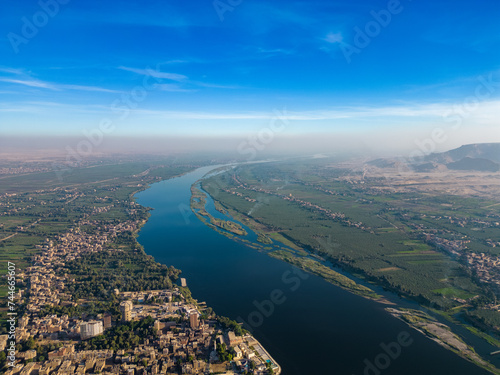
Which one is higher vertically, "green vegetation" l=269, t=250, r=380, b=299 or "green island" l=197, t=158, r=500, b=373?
"green island" l=197, t=158, r=500, b=373

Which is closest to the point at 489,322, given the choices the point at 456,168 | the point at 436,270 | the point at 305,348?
the point at 436,270

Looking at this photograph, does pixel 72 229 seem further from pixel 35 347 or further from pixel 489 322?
pixel 489 322

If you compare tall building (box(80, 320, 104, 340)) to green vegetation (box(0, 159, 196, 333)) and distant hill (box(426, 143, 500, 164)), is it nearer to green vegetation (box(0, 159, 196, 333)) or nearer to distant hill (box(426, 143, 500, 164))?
green vegetation (box(0, 159, 196, 333))

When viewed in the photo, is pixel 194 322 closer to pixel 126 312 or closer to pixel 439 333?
pixel 126 312

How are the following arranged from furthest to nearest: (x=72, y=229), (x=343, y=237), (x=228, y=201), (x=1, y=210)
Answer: (x=228, y=201), (x=1, y=210), (x=72, y=229), (x=343, y=237)

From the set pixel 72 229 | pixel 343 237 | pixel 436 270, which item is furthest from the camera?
pixel 72 229

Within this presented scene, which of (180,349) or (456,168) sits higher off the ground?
(456,168)

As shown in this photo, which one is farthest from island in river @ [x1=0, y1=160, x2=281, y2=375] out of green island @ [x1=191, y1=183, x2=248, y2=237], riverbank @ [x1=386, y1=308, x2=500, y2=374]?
riverbank @ [x1=386, y1=308, x2=500, y2=374]

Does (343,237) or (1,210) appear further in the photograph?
(1,210)
